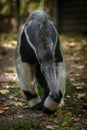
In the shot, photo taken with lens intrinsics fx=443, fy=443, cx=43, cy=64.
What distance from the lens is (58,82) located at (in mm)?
5820

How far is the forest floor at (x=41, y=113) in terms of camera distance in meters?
5.63

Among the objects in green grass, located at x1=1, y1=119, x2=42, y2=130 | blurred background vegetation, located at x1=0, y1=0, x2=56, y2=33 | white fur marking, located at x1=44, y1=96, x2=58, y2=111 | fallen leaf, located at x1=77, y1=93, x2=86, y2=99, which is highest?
white fur marking, located at x1=44, y1=96, x2=58, y2=111

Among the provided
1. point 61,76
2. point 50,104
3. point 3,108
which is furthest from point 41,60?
point 3,108

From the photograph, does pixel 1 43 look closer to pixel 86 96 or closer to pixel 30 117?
pixel 86 96

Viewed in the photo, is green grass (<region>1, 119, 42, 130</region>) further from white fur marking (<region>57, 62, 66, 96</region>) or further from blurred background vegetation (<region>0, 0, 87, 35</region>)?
blurred background vegetation (<region>0, 0, 87, 35</region>)

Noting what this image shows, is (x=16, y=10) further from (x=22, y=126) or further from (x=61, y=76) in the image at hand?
(x=22, y=126)

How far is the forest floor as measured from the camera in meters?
5.63

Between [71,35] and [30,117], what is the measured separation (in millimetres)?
8580

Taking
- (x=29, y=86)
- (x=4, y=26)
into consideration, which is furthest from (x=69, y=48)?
(x=29, y=86)

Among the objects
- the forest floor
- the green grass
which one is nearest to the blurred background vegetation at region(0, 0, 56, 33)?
the forest floor

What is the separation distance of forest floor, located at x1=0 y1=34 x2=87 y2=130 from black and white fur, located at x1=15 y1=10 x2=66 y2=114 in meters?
0.21

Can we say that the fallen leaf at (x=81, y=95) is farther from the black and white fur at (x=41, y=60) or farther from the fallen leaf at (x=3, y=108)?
the fallen leaf at (x=3, y=108)

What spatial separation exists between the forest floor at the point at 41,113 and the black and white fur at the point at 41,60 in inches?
8.1

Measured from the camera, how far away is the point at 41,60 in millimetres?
5500
